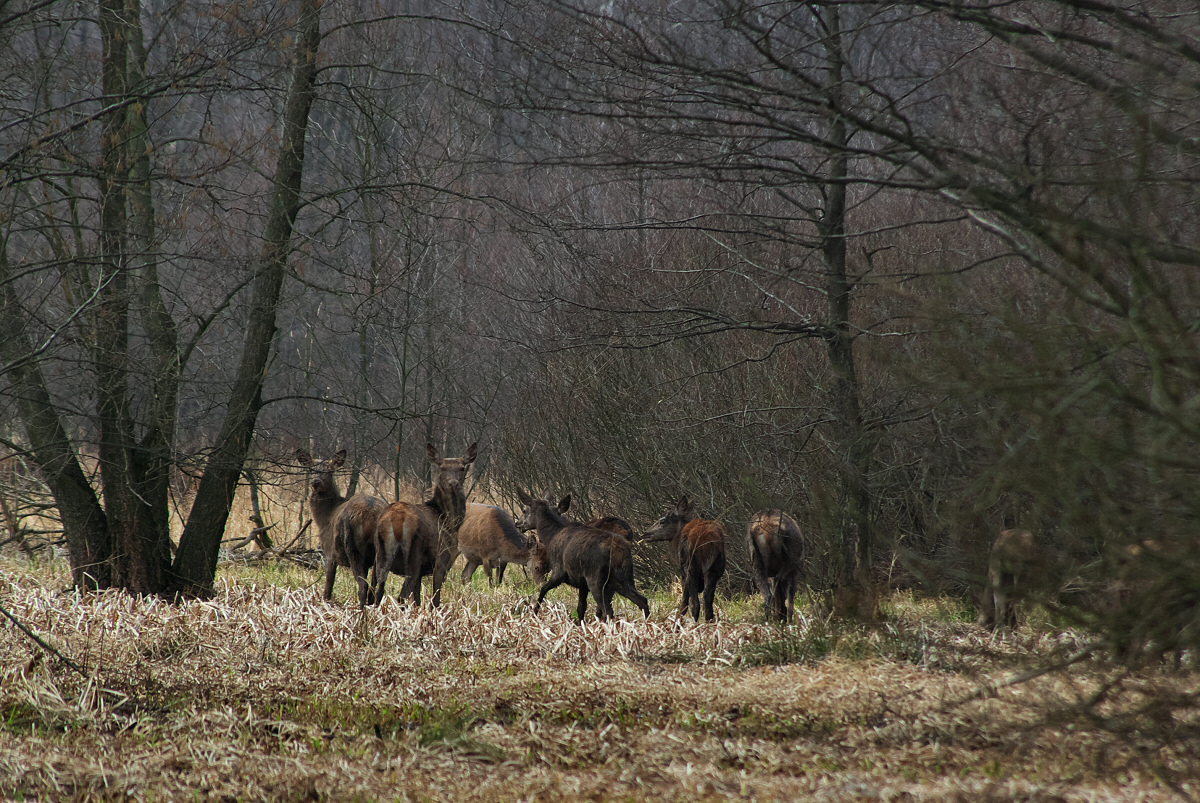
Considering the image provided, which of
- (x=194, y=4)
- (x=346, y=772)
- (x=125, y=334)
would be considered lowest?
(x=346, y=772)

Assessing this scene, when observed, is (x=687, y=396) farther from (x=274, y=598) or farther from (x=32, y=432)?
(x=32, y=432)

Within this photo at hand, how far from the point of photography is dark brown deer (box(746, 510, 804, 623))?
9141 millimetres

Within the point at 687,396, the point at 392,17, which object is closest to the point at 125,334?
the point at 392,17

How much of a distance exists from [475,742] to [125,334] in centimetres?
562

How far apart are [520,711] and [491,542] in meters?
7.11

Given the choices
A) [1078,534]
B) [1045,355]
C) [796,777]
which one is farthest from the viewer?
[796,777]

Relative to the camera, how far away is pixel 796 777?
4660 mm

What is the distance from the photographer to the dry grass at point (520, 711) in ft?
14.8

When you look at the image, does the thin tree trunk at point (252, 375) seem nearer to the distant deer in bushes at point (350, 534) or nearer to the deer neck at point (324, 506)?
the distant deer in bushes at point (350, 534)

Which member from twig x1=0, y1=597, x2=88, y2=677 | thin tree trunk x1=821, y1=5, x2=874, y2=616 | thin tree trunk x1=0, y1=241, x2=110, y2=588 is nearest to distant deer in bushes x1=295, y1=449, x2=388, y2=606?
thin tree trunk x1=0, y1=241, x2=110, y2=588

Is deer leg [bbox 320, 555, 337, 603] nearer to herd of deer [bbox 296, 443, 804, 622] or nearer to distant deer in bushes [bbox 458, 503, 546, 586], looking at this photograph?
herd of deer [bbox 296, 443, 804, 622]

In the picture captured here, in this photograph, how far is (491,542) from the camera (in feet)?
42.3

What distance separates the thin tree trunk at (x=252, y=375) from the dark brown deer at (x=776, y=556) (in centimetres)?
469

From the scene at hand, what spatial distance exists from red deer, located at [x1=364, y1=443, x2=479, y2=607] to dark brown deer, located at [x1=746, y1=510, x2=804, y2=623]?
3.01 m
